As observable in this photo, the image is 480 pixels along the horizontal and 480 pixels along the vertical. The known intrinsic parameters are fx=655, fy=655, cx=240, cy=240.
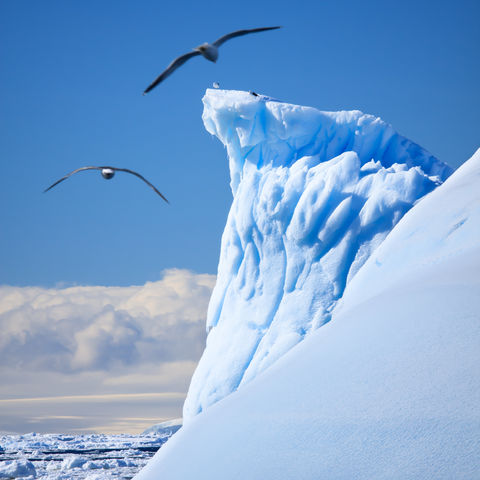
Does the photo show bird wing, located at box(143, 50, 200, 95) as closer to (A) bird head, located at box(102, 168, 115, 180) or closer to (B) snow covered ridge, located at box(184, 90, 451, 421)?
(A) bird head, located at box(102, 168, 115, 180)

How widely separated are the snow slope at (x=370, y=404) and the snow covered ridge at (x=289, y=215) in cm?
665

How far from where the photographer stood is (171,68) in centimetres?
527

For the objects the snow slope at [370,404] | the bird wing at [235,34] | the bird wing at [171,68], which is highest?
the bird wing at [235,34]

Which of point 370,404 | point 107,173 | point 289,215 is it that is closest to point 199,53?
point 107,173

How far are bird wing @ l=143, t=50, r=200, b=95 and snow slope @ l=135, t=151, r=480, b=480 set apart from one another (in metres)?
2.74

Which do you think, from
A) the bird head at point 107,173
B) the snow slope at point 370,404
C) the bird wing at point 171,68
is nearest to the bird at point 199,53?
the bird wing at point 171,68

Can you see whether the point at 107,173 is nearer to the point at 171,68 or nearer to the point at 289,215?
the point at 171,68

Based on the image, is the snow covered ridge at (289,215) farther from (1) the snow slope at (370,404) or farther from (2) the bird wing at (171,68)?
(2) the bird wing at (171,68)

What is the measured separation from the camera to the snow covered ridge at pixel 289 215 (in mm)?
13531

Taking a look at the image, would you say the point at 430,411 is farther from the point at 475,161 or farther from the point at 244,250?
the point at 244,250

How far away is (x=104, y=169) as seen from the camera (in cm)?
754

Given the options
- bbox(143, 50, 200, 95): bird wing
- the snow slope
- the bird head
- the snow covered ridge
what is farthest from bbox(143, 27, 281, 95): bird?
the snow covered ridge

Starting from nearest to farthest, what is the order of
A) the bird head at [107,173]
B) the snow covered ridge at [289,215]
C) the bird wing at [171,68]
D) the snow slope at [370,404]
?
1. the snow slope at [370,404]
2. the bird wing at [171,68]
3. the bird head at [107,173]
4. the snow covered ridge at [289,215]

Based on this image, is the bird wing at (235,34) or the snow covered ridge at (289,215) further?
the snow covered ridge at (289,215)
